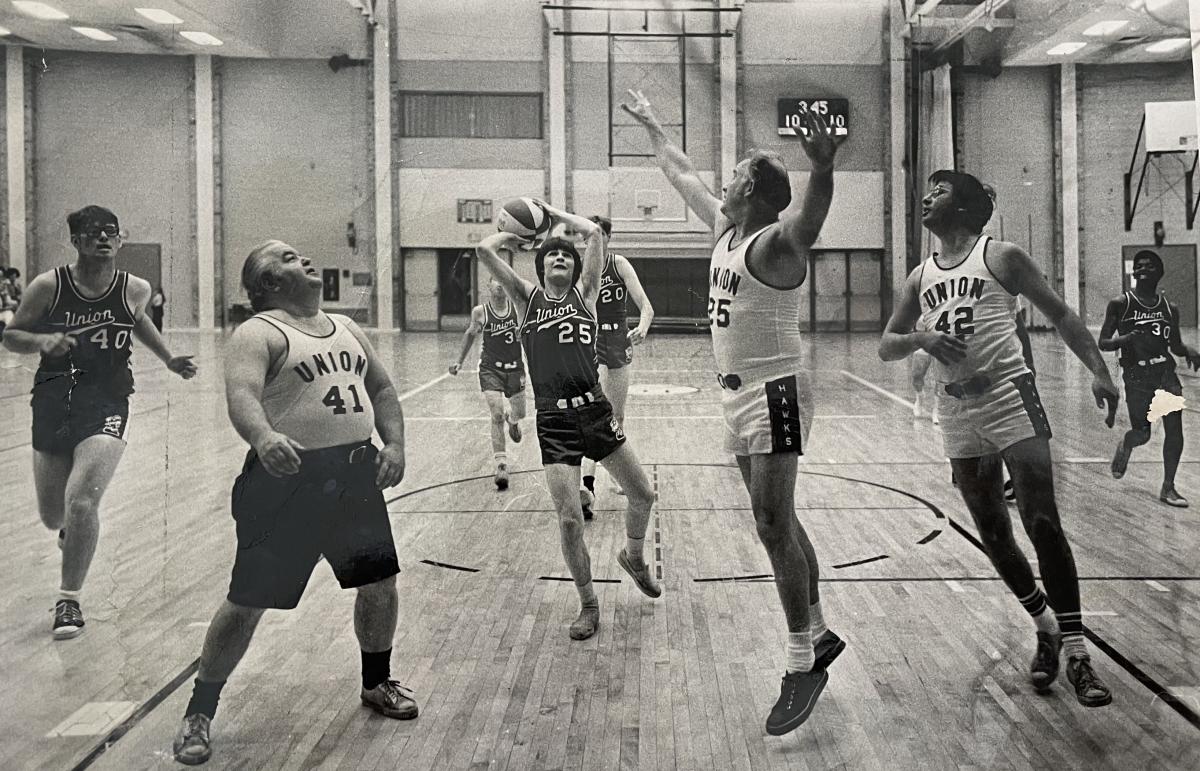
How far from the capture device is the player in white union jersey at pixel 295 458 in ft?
8.28

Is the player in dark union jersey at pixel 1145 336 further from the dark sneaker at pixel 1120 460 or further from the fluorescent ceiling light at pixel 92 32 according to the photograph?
the fluorescent ceiling light at pixel 92 32

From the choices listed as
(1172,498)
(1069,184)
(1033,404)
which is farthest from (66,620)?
(1172,498)

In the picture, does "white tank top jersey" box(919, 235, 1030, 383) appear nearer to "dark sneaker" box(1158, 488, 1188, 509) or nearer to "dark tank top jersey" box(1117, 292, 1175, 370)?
"dark tank top jersey" box(1117, 292, 1175, 370)

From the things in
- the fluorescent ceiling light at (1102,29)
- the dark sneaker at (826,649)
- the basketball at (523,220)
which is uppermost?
the fluorescent ceiling light at (1102,29)

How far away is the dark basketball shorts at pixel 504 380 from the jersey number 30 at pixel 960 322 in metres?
2.89

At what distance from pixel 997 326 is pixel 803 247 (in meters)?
0.67

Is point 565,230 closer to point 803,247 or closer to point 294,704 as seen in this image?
point 803,247

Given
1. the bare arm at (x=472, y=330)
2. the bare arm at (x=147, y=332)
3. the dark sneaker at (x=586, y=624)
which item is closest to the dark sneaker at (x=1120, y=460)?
the dark sneaker at (x=586, y=624)

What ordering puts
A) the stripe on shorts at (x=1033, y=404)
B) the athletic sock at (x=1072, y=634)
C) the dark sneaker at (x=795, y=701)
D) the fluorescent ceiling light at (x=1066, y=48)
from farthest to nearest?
the fluorescent ceiling light at (x=1066, y=48), the athletic sock at (x=1072, y=634), the stripe on shorts at (x=1033, y=404), the dark sneaker at (x=795, y=701)

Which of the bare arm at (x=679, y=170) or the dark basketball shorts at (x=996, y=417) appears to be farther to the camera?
the bare arm at (x=679, y=170)

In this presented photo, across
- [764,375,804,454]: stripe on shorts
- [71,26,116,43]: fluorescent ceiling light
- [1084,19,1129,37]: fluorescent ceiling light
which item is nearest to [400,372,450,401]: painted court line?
[764,375,804,454]: stripe on shorts

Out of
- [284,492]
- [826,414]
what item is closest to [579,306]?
[284,492]

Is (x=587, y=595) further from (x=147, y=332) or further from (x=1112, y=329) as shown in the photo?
(x=1112, y=329)

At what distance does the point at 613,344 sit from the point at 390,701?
5.06 feet
